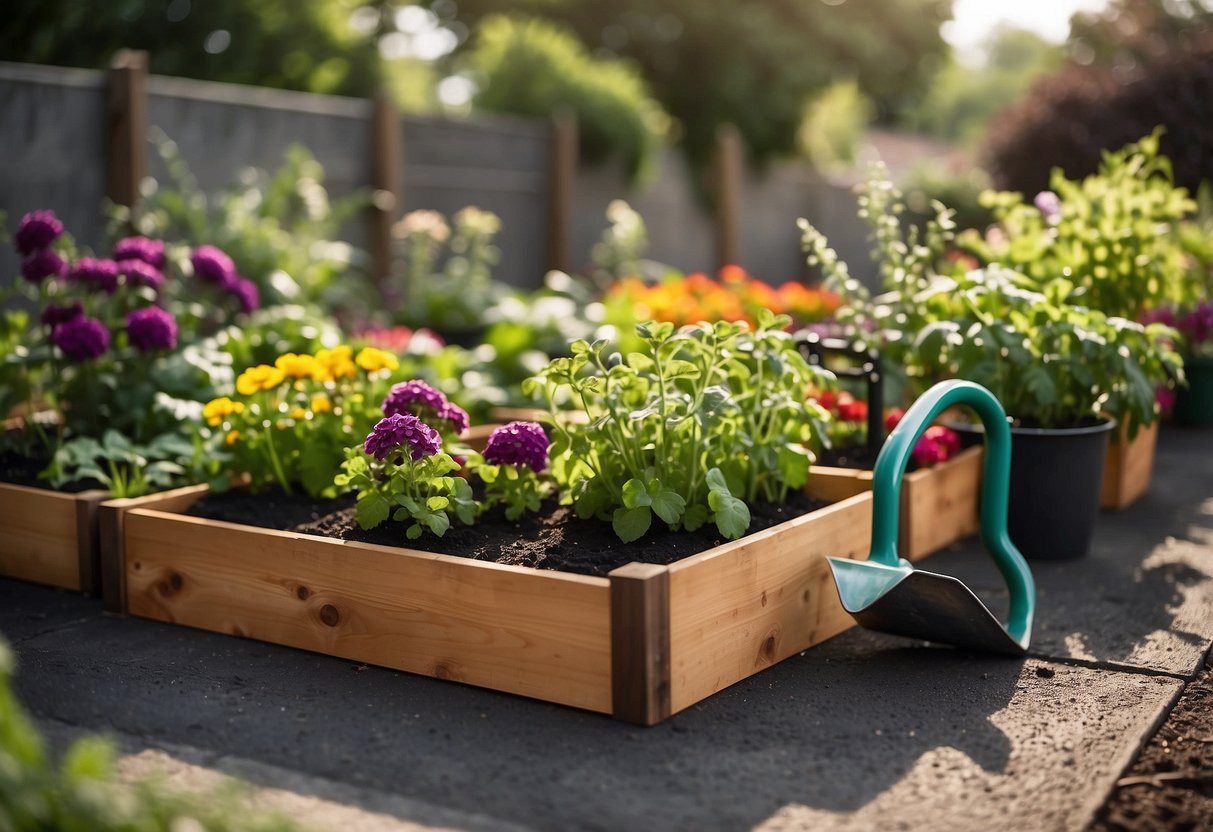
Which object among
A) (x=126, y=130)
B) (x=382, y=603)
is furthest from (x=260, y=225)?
(x=382, y=603)

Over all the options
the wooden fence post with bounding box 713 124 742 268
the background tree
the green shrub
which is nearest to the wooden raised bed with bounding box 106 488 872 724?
the green shrub

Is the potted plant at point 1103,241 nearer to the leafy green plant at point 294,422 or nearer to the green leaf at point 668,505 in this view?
the green leaf at point 668,505

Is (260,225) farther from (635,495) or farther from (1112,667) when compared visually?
(1112,667)

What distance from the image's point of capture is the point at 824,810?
2123 millimetres

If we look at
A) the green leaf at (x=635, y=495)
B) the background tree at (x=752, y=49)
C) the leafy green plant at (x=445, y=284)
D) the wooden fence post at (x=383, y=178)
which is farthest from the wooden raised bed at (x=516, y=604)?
the background tree at (x=752, y=49)

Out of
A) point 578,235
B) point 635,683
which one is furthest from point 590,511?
point 578,235

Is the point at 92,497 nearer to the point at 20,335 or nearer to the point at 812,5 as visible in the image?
the point at 20,335

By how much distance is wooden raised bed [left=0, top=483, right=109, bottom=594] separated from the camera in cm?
335

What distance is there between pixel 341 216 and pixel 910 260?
2.94 m

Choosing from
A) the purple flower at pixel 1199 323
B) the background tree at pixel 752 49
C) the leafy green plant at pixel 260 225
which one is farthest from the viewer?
the background tree at pixel 752 49

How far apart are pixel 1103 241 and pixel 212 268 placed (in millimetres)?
2954

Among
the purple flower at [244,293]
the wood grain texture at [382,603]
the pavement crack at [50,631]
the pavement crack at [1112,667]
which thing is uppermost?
the purple flower at [244,293]

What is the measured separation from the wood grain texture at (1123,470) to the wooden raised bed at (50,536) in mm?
3261

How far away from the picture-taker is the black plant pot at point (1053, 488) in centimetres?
372
